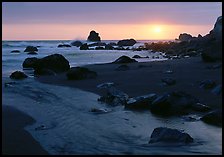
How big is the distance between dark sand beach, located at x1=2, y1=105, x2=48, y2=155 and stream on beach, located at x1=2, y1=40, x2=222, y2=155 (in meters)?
0.16

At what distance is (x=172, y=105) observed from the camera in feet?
31.9

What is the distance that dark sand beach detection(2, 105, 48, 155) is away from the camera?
252 inches

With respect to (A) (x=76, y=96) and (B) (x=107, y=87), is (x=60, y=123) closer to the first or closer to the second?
(A) (x=76, y=96)

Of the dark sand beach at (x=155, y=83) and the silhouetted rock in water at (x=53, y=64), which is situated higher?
the silhouetted rock in water at (x=53, y=64)

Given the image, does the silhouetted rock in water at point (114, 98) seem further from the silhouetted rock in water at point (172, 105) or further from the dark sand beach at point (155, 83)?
the silhouetted rock in water at point (172, 105)

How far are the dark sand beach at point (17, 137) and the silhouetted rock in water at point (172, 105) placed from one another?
3169 mm

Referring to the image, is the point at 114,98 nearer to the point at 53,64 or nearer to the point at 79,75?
the point at 79,75

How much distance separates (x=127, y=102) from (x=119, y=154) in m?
4.08

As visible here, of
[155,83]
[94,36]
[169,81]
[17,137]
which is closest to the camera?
[17,137]

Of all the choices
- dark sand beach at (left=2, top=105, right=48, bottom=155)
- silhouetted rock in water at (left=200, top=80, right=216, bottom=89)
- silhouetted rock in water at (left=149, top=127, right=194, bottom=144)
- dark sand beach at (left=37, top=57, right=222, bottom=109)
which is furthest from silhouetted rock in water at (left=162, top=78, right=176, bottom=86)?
silhouetted rock in water at (left=149, top=127, right=194, bottom=144)

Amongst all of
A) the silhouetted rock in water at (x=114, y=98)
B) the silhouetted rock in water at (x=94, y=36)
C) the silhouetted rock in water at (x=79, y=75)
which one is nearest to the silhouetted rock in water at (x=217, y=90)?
the silhouetted rock in water at (x=114, y=98)

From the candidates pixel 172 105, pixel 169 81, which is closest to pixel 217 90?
pixel 172 105

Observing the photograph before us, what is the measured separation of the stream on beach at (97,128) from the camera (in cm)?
665

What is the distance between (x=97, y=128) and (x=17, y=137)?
5.71 feet
